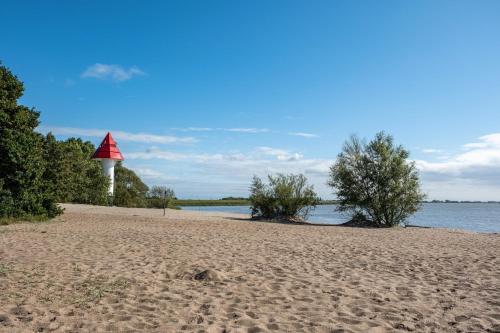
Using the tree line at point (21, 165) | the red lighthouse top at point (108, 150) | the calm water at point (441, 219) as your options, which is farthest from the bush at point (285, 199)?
the red lighthouse top at point (108, 150)

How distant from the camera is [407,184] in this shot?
83.7 ft

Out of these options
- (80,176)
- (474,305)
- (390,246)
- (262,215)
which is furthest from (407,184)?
(80,176)

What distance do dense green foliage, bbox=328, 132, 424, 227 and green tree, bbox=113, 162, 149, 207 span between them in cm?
3081

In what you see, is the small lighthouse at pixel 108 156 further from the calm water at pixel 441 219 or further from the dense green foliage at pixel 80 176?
the calm water at pixel 441 219

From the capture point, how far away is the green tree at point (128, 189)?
49.5 metres

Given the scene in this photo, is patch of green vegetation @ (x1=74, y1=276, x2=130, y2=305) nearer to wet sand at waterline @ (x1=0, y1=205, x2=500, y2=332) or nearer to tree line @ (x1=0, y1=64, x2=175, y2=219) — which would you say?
wet sand at waterline @ (x1=0, y1=205, x2=500, y2=332)

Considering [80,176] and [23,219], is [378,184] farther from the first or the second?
[80,176]

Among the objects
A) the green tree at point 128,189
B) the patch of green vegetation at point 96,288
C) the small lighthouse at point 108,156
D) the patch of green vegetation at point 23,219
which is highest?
the small lighthouse at point 108,156

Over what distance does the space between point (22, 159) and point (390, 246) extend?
16426 mm

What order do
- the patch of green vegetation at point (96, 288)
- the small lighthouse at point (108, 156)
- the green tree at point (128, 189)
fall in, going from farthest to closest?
the green tree at point (128, 189)
the small lighthouse at point (108, 156)
the patch of green vegetation at point (96, 288)

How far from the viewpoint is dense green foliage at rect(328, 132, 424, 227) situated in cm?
2548

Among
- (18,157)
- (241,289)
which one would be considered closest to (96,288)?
(241,289)

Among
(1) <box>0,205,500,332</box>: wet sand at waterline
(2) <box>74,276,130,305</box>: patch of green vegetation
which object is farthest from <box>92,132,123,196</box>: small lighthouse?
(2) <box>74,276,130,305</box>: patch of green vegetation

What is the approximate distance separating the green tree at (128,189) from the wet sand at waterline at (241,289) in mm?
38138
